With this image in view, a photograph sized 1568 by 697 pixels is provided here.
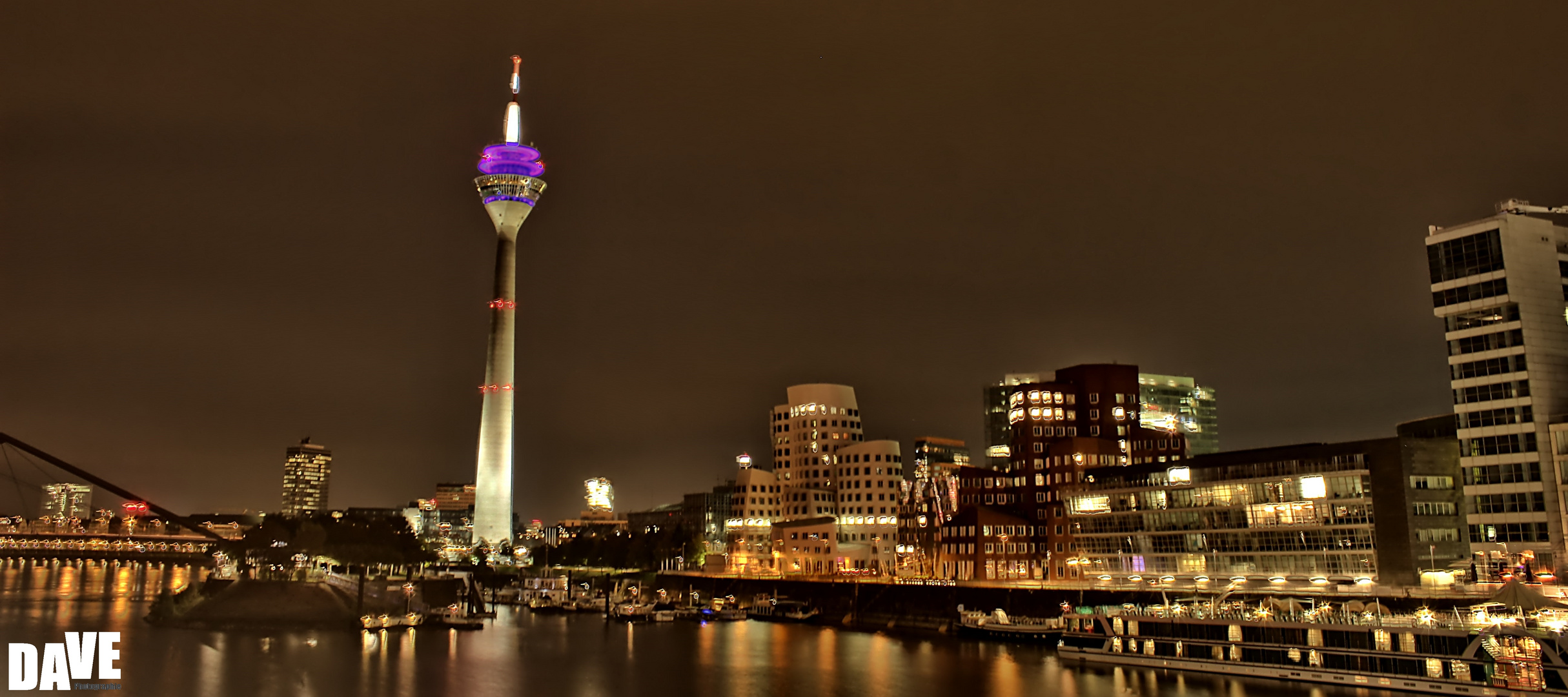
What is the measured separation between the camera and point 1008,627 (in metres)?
104

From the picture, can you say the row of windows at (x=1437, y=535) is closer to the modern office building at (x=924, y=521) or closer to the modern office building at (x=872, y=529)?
the modern office building at (x=924, y=521)

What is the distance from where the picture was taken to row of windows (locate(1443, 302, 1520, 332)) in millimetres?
89312

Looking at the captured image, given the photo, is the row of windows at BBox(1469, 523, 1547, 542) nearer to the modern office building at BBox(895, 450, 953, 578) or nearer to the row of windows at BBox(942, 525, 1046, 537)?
the row of windows at BBox(942, 525, 1046, 537)

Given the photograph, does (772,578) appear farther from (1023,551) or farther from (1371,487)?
(1371,487)

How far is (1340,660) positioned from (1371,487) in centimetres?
3263

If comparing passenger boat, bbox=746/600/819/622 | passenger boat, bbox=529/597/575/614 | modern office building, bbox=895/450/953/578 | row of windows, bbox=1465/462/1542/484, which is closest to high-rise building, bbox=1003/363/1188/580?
modern office building, bbox=895/450/953/578

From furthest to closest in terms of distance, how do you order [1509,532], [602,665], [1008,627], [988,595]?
1. [988,595]
2. [1008,627]
3. [602,665]
4. [1509,532]

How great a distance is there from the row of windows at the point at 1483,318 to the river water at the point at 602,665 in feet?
128

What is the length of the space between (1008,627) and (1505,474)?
43.6 metres

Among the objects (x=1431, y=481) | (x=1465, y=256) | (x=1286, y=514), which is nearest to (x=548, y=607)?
(x=1286, y=514)

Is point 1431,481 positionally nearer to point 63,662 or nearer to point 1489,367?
point 1489,367

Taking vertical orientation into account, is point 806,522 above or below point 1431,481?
below

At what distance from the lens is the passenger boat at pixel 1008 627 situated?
101062 mm

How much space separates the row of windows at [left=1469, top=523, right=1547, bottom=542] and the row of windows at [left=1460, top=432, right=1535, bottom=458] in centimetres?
588
